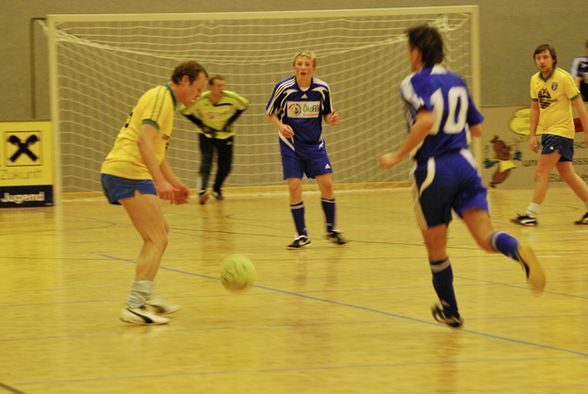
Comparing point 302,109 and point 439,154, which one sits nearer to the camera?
point 439,154

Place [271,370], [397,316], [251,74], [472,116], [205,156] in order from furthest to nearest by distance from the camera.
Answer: [251,74] → [205,156] → [397,316] → [472,116] → [271,370]

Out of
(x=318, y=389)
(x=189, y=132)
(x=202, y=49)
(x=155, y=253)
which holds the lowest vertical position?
(x=318, y=389)

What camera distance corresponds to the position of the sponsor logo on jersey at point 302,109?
1003 cm

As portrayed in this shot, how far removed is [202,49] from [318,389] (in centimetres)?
1345

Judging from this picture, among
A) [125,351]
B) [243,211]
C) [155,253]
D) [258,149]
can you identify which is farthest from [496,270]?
[258,149]

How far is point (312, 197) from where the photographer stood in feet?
53.3

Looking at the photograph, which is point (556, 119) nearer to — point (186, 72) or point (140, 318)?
point (186, 72)

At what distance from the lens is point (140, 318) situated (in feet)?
20.5

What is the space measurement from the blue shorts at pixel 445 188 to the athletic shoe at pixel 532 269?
0.38 meters

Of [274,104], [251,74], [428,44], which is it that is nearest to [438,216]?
[428,44]

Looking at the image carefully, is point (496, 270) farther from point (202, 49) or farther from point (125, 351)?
point (202, 49)

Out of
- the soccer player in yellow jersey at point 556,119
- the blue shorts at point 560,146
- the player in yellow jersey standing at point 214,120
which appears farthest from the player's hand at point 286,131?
the player in yellow jersey standing at point 214,120

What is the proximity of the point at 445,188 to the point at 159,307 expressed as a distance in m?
2.16

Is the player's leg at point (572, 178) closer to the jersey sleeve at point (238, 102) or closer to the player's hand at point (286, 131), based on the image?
the player's hand at point (286, 131)
